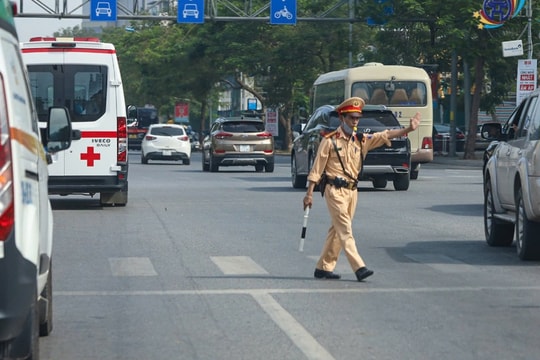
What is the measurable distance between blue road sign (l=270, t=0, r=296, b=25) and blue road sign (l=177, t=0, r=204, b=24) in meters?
2.77

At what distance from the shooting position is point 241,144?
133 feet

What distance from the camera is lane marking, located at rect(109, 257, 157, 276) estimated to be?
13.3 m

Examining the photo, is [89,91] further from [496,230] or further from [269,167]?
[269,167]

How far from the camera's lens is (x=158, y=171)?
138 feet

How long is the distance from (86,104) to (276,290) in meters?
10.8

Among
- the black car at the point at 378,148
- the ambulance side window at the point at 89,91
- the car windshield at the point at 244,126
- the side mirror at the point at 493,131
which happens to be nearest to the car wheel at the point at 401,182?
the black car at the point at 378,148

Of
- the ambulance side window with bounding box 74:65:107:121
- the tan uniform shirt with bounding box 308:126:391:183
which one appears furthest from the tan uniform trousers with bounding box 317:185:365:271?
the ambulance side window with bounding box 74:65:107:121

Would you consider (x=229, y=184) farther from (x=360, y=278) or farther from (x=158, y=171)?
(x=360, y=278)

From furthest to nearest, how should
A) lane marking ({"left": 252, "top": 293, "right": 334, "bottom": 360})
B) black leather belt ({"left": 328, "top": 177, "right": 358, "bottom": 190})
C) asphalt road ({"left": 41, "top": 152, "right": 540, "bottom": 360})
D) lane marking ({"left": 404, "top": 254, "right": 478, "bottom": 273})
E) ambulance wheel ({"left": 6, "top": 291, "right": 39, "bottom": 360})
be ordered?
lane marking ({"left": 404, "top": 254, "right": 478, "bottom": 273})
black leather belt ({"left": 328, "top": 177, "right": 358, "bottom": 190})
asphalt road ({"left": 41, "top": 152, "right": 540, "bottom": 360})
lane marking ({"left": 252, "top": 293, "right": 334, "bottom": 360})
ambulance wheel ({"left": 6, "top": 291, "right": 39, "bottom": 360})

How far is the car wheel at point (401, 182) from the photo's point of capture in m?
28.9

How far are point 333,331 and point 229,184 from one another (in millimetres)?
22904

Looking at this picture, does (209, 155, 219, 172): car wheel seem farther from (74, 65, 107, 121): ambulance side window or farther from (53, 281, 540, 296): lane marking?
(53, 281, 540, 296): lane marking

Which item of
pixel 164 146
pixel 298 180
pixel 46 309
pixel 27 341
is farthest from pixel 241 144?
pixel 27 341

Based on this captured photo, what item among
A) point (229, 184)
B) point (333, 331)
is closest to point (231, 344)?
point (333, 331)
